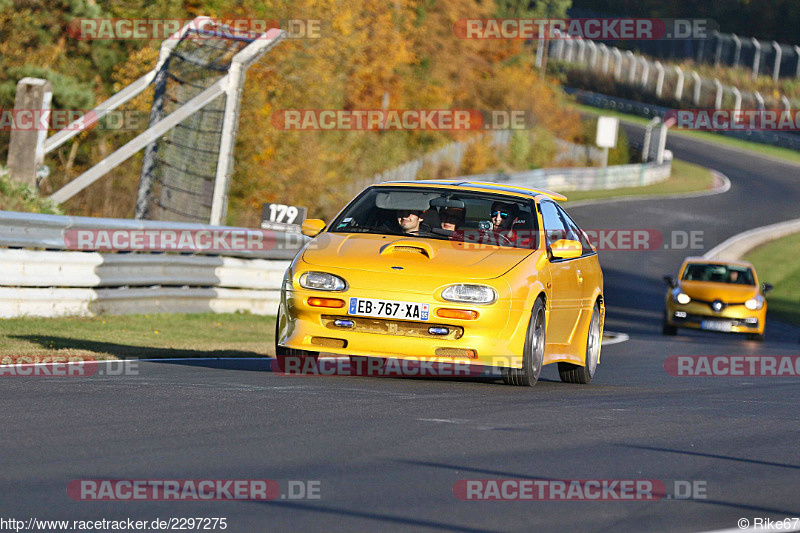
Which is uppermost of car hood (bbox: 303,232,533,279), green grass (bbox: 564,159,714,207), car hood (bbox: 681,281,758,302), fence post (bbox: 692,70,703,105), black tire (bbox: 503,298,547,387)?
fence post (bbox: 692,70,703,105)

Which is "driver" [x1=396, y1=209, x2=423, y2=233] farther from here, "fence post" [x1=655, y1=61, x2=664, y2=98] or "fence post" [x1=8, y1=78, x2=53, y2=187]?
"fence post" [x1=655, y1=61, x2=664, y2=98]

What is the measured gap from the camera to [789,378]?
13.3 meters

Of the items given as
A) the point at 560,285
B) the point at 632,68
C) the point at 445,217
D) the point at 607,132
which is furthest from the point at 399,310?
the point at 632,68

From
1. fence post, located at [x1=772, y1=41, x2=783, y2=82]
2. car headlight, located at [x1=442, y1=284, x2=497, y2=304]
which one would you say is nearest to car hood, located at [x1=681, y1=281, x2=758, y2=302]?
car headlight, located at [x1=442, y1=284, x2=497, y2=304]

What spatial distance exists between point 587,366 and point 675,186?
4629 centimetres

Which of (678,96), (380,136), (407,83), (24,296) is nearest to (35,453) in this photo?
(24,296)

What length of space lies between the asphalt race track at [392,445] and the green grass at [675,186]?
3726 centimetres

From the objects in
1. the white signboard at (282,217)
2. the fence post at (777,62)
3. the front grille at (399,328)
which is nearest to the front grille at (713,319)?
the white signboard at (282,217)

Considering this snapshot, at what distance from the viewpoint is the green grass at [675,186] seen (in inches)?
1987

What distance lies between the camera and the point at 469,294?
358 inches

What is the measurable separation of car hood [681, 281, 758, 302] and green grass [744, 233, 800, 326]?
17.0ft

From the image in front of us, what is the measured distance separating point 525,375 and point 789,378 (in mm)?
4949

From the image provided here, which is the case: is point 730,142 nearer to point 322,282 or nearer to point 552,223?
point 552,223

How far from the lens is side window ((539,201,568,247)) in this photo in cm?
1032
